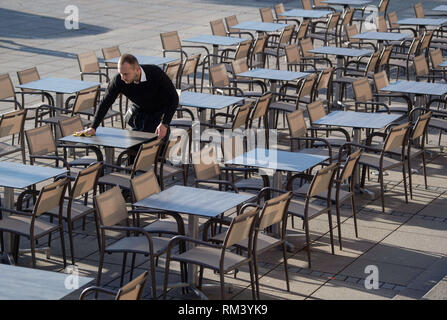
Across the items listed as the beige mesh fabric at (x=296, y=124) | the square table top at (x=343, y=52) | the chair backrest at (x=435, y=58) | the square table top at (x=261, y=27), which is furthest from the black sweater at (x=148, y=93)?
the square table top at (x=261, y=27)

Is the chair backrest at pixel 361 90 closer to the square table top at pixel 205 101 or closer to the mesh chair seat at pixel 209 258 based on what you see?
the square table top at pixel 205 101

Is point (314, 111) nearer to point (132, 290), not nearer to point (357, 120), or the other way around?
point (357, 120)

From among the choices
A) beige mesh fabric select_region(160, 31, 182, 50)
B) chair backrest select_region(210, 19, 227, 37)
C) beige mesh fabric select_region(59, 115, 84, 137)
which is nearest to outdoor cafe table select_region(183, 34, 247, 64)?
beige mesh fabric select_region(160, 31, 182, 50)

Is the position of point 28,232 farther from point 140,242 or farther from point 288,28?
point 288,28

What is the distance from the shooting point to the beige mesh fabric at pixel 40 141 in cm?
1030

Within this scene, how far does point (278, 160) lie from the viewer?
952 cm

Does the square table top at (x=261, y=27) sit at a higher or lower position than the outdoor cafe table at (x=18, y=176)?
higher

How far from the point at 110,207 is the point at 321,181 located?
2.17 metres

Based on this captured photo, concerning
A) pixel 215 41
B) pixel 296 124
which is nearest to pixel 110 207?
pixel 296 124

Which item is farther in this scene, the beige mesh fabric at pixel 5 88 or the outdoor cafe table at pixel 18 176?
the beige mesh fabric at pixel 5 88

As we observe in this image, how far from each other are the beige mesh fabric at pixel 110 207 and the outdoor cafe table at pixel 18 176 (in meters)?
0.88

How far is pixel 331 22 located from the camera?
19984 millimetres

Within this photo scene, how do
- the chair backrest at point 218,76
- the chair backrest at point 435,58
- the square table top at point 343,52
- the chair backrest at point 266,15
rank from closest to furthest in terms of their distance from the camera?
the chair backrest at point 218,76 < the chair backrest at point 435,58 < the square table top at point 343,52 < the chair backrest at point 266,15

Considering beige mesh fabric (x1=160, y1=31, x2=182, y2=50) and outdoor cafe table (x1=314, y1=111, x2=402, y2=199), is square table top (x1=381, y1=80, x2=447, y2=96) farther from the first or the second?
beige mesh fabric (x1=160, y1=31, x2=182, y2=50)
